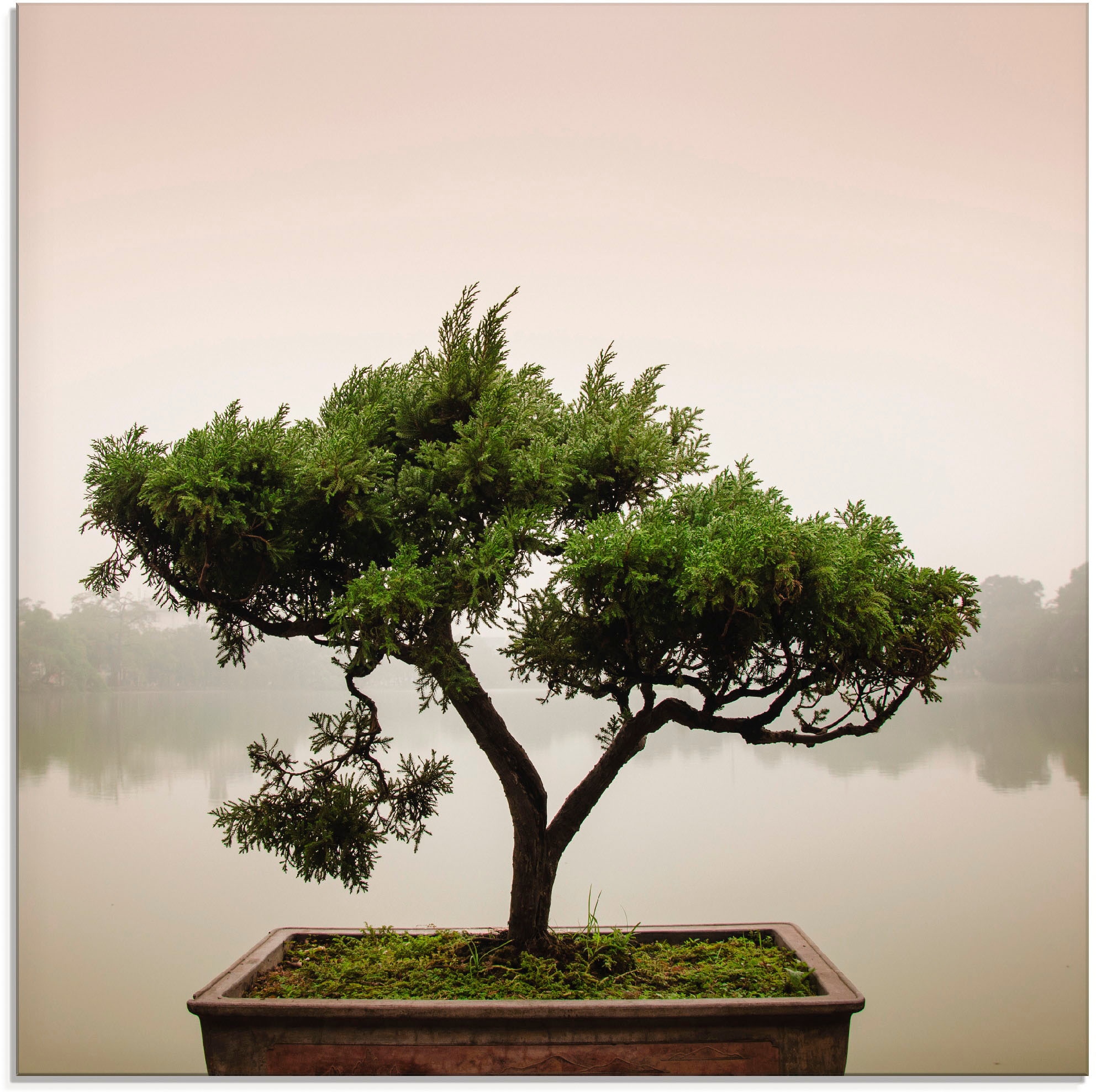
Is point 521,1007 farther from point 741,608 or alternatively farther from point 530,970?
point 741,608

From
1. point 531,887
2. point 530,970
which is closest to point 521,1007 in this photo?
point 530,970

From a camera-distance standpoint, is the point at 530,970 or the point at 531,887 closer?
the point at 530,970

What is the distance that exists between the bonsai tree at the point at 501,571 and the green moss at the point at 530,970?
7.2 inches

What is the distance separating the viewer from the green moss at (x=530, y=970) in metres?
3.67

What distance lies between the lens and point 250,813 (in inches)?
153

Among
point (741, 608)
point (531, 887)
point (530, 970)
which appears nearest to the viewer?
point (741, 608)

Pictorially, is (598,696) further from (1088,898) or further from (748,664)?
(1088,898)

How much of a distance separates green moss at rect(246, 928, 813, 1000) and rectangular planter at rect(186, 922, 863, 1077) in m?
0.21

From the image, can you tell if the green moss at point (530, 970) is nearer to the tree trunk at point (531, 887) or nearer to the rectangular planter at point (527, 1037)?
the tree trunk at point (531, 887)

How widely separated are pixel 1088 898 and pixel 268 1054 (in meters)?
3.18

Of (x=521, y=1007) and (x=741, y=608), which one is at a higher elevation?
(x=741, y=608)

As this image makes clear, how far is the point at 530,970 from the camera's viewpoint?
3752 mm

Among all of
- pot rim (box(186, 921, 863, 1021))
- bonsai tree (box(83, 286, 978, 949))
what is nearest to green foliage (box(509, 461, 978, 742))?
bonsai tree (box(83, 286, 978, 949))

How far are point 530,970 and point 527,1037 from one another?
15.8 inches
